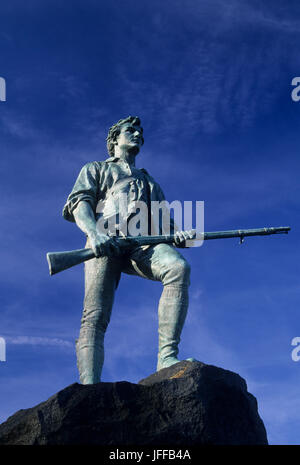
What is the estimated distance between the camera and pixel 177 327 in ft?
25.5

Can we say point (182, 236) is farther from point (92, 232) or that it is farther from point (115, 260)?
point (92, 232)

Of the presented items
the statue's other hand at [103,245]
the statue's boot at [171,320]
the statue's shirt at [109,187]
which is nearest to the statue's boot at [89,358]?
the statue's boot at [171,320]

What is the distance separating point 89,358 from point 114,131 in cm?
385

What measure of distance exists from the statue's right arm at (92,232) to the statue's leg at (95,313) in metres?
0.38

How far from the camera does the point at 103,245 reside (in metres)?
8.17

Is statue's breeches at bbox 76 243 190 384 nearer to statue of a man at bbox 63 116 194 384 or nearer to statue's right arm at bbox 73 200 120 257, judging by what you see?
statue of a man at bbox 63 116 194 384

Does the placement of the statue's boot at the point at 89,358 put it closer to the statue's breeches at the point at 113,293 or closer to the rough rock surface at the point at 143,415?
the statue's breeches at the point at 113,293

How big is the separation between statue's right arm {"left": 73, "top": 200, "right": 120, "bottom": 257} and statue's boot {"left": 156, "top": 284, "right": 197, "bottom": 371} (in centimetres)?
97

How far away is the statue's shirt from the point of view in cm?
899

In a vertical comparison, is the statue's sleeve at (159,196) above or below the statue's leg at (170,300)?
above

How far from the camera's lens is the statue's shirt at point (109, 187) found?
8.99m
